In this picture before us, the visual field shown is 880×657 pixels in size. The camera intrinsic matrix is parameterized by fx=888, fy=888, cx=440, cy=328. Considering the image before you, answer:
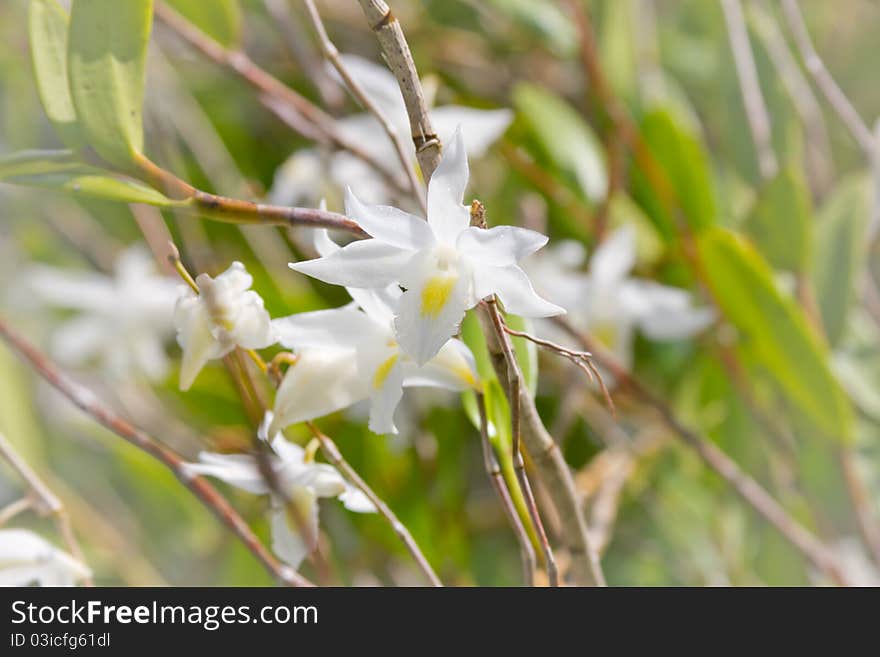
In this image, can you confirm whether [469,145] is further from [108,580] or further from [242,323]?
[108,580]

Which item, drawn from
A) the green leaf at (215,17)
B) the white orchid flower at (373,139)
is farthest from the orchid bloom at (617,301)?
the green leaf at (215,17)

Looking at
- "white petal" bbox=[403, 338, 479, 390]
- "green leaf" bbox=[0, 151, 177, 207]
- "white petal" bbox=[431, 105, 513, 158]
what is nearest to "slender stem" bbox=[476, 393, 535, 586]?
"white petal" bbox=[403, 338, 479, 390]

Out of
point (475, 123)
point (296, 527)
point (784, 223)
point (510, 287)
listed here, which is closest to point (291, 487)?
point (296, 527)

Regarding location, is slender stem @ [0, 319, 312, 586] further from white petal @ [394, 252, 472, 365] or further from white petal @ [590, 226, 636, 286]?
white petal @ [590, 226, 636, 286]

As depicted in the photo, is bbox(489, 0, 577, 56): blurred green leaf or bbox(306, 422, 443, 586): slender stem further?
bbox(489, 0, 577, 56): blurred green leaf

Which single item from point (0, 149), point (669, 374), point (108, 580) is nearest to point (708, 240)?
point (669, 374)

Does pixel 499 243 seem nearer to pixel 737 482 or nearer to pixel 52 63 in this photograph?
pixel 52 63

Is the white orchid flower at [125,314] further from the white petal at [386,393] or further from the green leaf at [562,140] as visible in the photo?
the white petal at [386,393]

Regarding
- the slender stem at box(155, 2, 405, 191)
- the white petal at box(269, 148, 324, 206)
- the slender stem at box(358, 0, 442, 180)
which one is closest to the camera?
the slender stem at box(358, 0, 442, 180)
